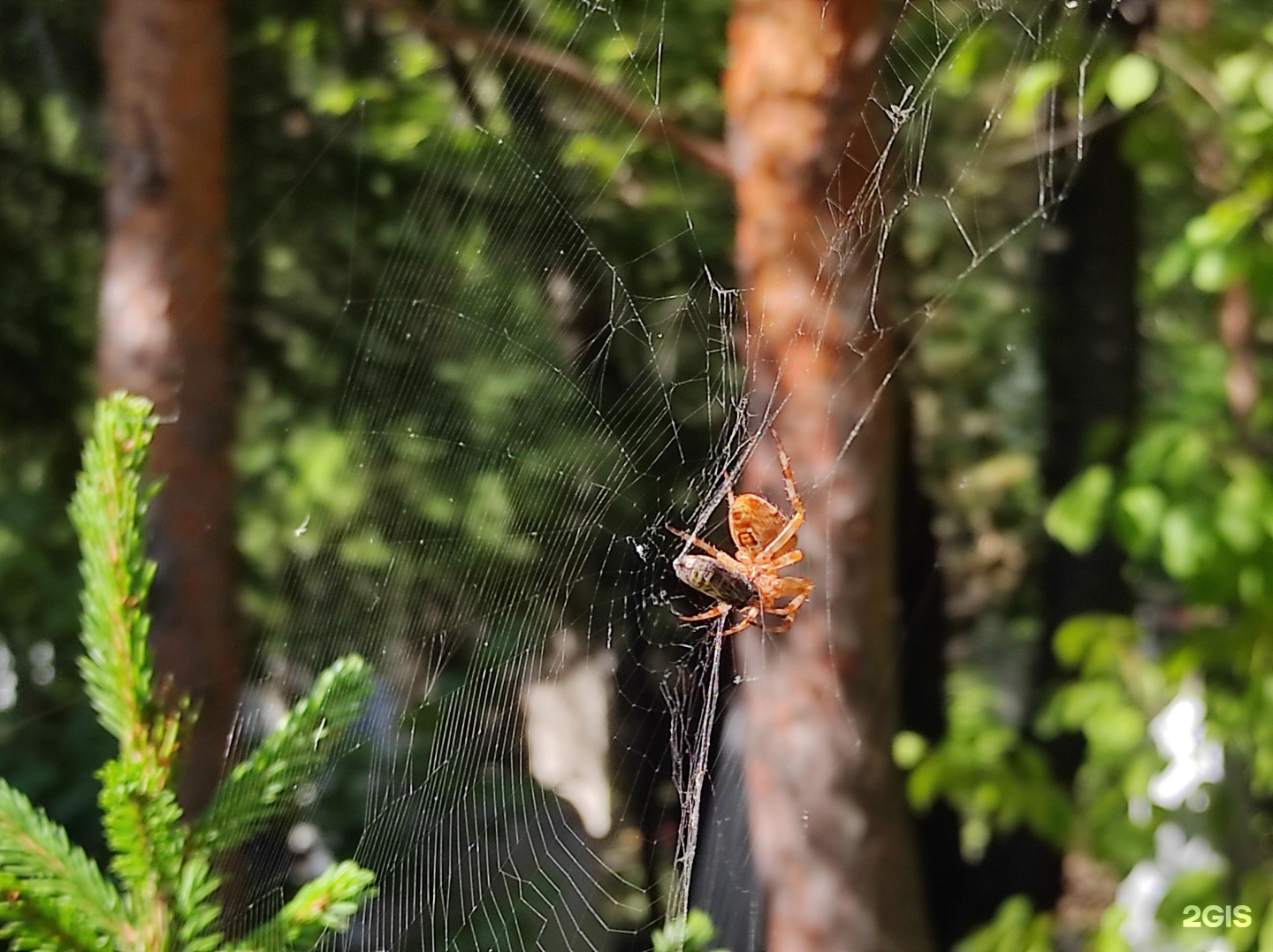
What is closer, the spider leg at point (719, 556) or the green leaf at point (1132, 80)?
the green leaf at point (1132, 80)

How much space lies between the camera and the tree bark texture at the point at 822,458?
7.38 feet

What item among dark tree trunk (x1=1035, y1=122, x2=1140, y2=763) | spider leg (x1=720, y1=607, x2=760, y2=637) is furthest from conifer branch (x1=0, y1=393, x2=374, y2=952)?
dark tree trunk (x1=1035, y1=122, x2=1140, y2=763)

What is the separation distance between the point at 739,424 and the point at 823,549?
1.26 feet

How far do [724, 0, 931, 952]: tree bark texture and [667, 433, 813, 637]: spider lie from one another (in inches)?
3.5

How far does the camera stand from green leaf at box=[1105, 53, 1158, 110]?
6.37 ft

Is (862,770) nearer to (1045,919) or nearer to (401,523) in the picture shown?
(1045,919)

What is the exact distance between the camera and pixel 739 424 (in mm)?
2309

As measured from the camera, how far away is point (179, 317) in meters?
2.72

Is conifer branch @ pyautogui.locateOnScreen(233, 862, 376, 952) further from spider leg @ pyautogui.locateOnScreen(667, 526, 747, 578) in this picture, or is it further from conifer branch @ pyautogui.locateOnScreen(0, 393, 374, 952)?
spider leg @ pyautogui.locateOnScreen(667, 526, 747, 578)

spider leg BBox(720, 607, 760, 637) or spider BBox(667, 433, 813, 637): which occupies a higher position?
spider BBox(667, 433, 813, 637)

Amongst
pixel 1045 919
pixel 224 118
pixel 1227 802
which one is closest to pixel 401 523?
pixel 224 118

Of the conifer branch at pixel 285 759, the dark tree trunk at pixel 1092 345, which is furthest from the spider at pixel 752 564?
the dark tree trunk at pixel 1092 345

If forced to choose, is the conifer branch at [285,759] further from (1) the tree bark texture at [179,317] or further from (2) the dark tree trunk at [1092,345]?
(2) the dark tree trunk at [1092,345]

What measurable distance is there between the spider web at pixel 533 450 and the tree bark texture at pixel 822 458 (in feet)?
0.29
